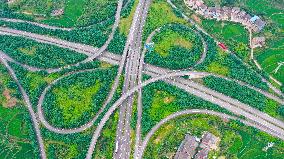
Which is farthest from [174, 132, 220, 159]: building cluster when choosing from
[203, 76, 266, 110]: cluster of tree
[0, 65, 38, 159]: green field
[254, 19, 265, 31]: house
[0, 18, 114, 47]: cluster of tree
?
[254, 19, 265, 31]: house

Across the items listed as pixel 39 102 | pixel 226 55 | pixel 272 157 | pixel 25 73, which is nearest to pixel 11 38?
pixel 25 73

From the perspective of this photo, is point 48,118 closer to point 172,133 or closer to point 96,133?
point 96,133

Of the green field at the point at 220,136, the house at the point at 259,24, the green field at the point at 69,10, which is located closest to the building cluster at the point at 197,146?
the green field at the point at 220,136

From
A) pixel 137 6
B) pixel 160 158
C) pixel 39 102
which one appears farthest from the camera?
pixel 137 6

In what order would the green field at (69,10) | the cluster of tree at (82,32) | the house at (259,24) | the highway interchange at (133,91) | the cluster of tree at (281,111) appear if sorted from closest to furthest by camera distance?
the highway interchange at (133,91) < the cluster of tree at (281,111) < the cluster of tree at (82,32) < the house at (259,24) < the green field at (69,10)

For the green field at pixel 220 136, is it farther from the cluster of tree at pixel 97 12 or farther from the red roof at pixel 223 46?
the cluster of tree at pixel 97 12
